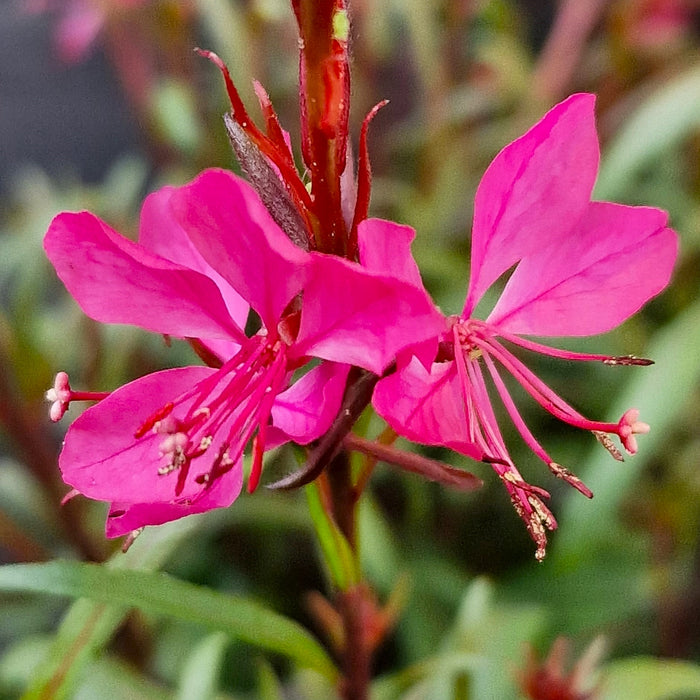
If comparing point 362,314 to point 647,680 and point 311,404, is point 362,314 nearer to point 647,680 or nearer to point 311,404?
point 311,404

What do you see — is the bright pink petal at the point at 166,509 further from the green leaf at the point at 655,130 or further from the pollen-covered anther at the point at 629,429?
the green leaf at the point at 655,130

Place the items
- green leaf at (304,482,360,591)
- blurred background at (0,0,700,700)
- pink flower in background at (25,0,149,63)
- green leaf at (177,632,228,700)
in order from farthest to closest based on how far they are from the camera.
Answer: pink flower in background at (25,0,149,63) < blurred background at (0,0,700,700) < green leaf at (177,632,228,700) < green leaf at (304,482,360,591)

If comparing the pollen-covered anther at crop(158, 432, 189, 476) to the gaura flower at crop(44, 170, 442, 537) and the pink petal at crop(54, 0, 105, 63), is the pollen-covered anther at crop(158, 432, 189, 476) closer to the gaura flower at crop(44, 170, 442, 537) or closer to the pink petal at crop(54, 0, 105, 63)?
the gaura flower at crop(44, 170, 442, 537)

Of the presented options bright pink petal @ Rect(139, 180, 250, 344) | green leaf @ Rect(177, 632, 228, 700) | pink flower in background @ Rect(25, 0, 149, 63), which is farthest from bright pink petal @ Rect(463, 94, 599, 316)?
pink flower in background @ Rect(25, 0, 149, 63)

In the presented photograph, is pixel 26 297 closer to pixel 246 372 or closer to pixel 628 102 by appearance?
pixel 246 372

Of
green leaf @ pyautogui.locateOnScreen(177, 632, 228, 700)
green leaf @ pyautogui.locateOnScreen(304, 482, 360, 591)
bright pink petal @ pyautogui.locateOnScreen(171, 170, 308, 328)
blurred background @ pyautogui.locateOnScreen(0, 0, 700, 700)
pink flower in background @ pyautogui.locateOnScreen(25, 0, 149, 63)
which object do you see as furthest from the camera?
pink flower in background @ pyautogui.locateOnScreen(25, 0, 149, 63)

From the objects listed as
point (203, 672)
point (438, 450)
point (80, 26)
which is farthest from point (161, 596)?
point (80, 26)

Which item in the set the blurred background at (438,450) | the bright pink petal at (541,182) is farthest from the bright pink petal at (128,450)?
the blurred background at (438,450)
